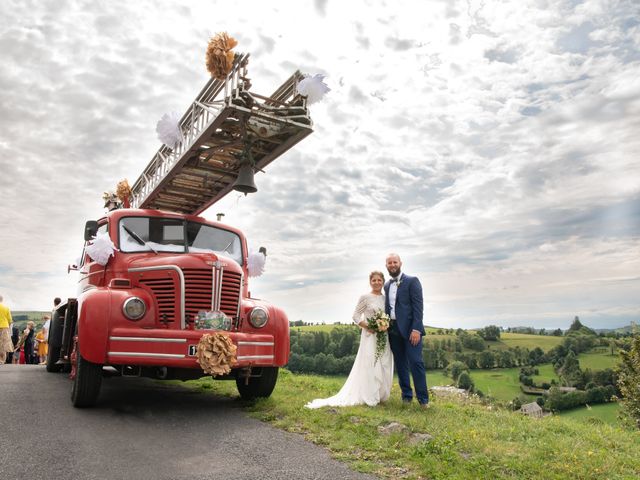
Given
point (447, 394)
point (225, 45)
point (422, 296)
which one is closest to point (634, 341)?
point (447, 394)

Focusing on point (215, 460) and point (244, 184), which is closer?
point (215, 460)

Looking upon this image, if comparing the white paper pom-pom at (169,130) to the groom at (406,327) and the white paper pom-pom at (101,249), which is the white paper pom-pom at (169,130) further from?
the groom at (406,327)

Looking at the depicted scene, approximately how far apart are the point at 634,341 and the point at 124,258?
36205 mm

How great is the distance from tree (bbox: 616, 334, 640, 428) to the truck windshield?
2668cm

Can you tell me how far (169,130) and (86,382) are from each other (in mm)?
4242

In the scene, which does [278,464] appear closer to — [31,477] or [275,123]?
[31,477]

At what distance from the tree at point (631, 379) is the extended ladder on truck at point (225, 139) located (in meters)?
26.6

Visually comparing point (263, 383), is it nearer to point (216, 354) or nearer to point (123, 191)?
point (216, 354)

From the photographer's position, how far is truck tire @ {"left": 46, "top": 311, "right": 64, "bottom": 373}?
31.5 ft

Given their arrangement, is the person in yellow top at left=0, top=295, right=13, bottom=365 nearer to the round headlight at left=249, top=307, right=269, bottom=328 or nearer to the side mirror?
the side mirror

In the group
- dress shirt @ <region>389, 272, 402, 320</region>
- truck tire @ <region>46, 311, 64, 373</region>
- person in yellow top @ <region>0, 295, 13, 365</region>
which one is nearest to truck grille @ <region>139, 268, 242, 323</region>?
dress shirt @ <region>389, 272, 402, 320</region>

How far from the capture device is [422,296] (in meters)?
6.98

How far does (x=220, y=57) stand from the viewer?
278 inches

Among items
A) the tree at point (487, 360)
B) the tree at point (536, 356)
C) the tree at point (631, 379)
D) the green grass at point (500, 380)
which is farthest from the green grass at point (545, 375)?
the tree at point (631, 379)
